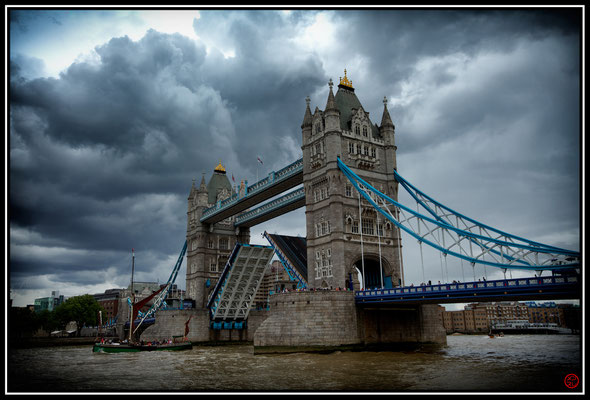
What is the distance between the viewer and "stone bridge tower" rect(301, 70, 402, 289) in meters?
42.1

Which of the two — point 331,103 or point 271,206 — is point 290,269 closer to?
point 271,206

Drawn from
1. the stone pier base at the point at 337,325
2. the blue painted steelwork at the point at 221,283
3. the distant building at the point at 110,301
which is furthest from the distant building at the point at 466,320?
the stone pier base at the point at 337,325

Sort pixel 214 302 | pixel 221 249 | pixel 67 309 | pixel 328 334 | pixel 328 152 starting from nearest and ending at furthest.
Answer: pixel 328 334 → pixel 328 152 → pixel 214 302 → pixel 221 249 → pixel 67 309

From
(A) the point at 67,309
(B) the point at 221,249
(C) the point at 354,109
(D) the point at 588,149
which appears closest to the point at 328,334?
(C) the point at 354,109

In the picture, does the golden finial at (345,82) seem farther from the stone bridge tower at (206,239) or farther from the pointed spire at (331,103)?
the stone bridge tower at (206,239)

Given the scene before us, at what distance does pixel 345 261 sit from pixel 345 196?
6171mm

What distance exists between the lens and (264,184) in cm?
5606

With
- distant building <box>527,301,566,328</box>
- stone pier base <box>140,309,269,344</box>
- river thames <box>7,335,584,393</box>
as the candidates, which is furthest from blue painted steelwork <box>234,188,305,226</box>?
distant building <box>527,301,566,328</box>

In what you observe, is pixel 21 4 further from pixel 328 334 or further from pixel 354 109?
pixel 354 109

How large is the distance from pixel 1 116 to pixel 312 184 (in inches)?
1396

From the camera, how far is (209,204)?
7356cm

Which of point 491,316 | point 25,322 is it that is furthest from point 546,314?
point 25,322

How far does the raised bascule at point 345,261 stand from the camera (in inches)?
1229

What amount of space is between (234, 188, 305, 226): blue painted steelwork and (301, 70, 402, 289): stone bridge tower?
23.4 ft
